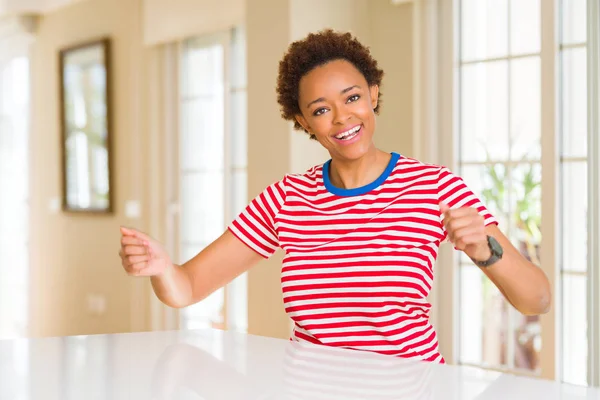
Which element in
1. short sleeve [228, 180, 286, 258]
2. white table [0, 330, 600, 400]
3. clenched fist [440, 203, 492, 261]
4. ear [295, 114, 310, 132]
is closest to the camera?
white table [0, 330, 600, 400]

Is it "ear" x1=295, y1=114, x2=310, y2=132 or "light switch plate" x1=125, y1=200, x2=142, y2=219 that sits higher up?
"ear" x1=295, y1=114, x2=310, y2=132

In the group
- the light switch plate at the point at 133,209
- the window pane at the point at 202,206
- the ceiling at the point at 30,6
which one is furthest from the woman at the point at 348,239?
the ceiling at the point at 30,6

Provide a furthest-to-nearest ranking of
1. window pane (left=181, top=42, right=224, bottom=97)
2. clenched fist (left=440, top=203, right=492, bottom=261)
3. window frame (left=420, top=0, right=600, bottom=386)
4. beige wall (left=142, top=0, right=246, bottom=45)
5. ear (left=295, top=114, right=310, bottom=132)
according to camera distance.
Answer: window pane (left=181, top=42, right=224, bottom=97)
beige wall (left=142, top=0, right=246, bottom=45)
window frame (left=420, top=0, right=600, bottom=386)
ear (left=295, top=114, right=310, bottom=132)
clenched fist (left=440, top=203, right=492, bottom=261)

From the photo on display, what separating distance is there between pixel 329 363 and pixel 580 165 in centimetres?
191

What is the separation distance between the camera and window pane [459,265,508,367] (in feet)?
10.2

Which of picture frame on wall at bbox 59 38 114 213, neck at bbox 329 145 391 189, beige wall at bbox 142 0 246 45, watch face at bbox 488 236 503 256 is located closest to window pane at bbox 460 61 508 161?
beige wall at bbox 142 0 246 45

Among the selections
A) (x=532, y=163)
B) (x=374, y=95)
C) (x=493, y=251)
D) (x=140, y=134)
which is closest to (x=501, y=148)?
(x=532, y=163)

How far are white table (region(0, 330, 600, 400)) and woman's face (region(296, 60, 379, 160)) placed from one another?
417 millimetres

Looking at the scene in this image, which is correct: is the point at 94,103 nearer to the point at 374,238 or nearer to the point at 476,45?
the point at 476,45

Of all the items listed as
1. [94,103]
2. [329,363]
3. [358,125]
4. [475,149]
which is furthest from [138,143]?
[329,363]

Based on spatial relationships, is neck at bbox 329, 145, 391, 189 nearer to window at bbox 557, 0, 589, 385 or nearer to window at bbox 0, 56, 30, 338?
window at bbox 557, 0, 589, 385

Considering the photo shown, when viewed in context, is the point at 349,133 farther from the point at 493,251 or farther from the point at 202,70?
the point at 202,70

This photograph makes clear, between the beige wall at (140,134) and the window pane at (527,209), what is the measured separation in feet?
1.69

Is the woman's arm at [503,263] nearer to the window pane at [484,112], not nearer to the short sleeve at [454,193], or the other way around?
the short sleeve at [454,193]
